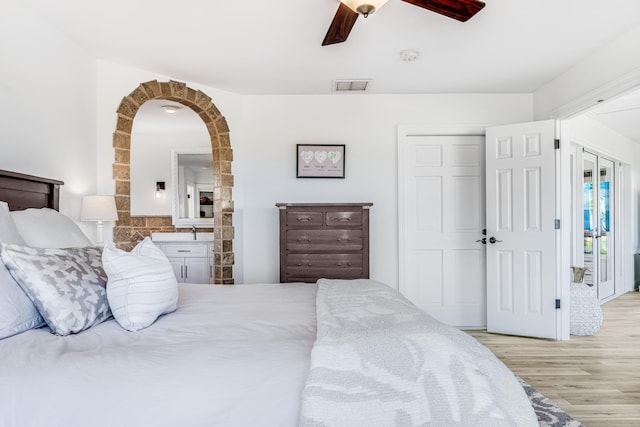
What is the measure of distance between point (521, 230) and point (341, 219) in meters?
1.72

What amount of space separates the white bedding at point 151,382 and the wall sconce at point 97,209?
1559 mm

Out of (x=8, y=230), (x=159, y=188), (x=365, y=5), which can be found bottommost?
(x=8, y=230)

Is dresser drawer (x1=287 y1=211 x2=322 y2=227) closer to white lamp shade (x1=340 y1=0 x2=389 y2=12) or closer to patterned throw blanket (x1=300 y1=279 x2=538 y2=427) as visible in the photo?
white lamp shade (x1=340 y1=0 x2=389 y2=12)

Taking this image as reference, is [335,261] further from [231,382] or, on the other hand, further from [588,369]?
[231,382]

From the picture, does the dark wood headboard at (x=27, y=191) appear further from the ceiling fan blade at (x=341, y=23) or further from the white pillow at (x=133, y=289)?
the ceiling fan blade at (x=341, y=23)

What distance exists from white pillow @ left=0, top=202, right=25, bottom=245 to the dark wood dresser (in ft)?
6.48

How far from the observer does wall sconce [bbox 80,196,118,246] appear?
2629 millimetres

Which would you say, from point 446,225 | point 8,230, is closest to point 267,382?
point 8,230

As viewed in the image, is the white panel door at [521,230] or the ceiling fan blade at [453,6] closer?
the ceiling fan blade at [453,6]

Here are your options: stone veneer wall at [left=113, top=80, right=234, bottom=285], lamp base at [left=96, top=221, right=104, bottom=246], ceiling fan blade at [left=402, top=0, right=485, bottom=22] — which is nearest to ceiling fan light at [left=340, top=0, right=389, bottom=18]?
ceiling fan blade at [left=402, top=0, right=485, bottom=22]

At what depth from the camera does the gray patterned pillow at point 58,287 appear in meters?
1.28

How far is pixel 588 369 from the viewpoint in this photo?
2.72 m

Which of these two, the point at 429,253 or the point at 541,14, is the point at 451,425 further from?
the point at 429,253

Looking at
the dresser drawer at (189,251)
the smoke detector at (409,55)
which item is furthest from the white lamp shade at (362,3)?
the dresser drawer at (189,251)
